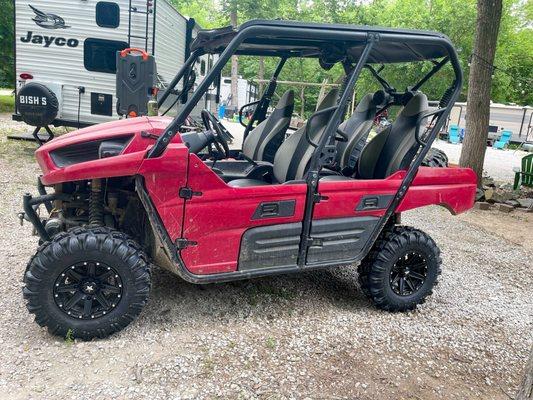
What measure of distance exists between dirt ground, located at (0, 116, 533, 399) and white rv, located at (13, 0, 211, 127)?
4.67 m

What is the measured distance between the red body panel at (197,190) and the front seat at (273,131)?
3.80ft

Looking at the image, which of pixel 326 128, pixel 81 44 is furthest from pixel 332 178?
pixel 81 44

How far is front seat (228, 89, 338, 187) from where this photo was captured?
3.52 meters

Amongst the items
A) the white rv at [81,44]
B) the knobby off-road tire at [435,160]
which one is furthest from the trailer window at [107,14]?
the knobby off-road tire at [435,160]

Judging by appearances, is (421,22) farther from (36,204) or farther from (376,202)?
(36,204)

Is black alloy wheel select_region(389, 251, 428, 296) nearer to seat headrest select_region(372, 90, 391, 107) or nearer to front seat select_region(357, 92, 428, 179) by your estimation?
front seat select_region(357, 92, 428, 179)

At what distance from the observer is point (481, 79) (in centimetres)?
838

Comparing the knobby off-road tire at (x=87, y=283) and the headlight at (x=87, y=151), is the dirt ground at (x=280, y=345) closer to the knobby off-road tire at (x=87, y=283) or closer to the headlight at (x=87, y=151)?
the knobby off-road tire at (x=87, y=283)

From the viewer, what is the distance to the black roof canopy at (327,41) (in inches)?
121

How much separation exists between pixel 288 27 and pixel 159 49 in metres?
6.34

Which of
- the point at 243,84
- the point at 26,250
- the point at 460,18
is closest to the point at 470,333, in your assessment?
the point at 26,250

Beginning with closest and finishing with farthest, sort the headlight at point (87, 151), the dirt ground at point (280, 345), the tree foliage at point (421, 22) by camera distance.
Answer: the dirt ground at point (280, 345) → the headlight at point (87, 151) → the tree foliage at point (421, 22)

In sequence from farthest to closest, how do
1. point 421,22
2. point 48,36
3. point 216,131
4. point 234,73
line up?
point 421,22 < point 234,73 < point 48,36 < point 216,131

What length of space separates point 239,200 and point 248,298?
0.97 m
